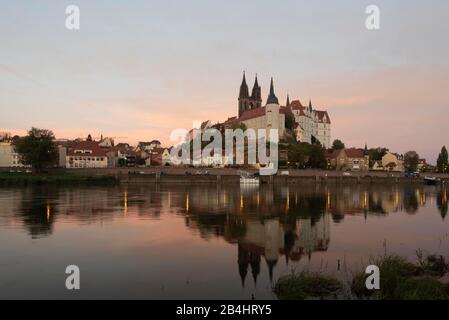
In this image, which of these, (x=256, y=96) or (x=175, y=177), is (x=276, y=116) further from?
(x=175, y=177)

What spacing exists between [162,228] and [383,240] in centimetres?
1584

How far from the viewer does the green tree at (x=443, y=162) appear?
16412 cm

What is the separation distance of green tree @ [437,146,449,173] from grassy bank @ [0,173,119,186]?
126 m

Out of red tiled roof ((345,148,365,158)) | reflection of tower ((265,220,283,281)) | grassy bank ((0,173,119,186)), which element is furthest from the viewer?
red tiled roof ((345,148,365,158))

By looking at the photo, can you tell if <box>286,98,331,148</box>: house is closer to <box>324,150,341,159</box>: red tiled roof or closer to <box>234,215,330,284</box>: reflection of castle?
<box>324,150,341,159</box>: red tiled roof

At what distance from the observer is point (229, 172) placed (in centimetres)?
11400

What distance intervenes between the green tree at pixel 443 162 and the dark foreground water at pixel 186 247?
444ft

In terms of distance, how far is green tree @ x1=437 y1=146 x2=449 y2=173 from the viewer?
164125 mm

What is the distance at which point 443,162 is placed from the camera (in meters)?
165

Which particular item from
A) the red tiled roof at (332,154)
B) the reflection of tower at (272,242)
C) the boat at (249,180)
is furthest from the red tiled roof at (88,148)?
the reflection of tower at (272,242)

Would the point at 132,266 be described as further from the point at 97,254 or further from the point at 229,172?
the point at 229,172

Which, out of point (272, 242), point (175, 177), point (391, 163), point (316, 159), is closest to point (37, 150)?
point (175, 177)

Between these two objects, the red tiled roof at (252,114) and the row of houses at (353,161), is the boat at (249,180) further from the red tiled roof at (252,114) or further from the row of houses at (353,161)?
the red tiled roof at (252,114)

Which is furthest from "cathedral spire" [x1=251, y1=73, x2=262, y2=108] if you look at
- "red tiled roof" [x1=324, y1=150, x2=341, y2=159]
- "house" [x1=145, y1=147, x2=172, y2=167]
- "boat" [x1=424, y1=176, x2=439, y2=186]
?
"boat" [x1=424, y1=176, x2=439, y2=186]
